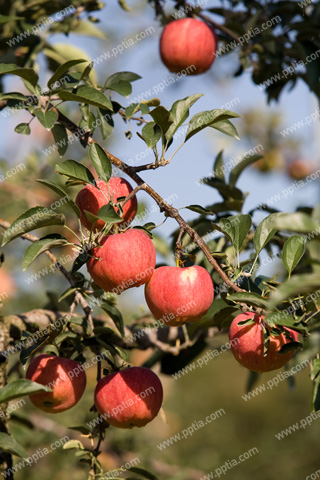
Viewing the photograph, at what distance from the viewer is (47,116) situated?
111 cm

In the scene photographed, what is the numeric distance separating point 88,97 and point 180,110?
18cm

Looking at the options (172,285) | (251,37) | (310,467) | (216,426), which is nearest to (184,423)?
(216,426)

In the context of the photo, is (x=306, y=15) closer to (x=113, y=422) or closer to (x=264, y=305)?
(x=264, y=305)

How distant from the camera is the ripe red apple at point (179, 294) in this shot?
1066 millimetres

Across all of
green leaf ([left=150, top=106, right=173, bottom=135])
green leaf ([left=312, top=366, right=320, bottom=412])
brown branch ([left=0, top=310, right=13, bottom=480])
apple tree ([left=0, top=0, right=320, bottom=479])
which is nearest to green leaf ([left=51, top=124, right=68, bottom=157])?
apple tree ([left=0, top=0, right=320, bottom=479])

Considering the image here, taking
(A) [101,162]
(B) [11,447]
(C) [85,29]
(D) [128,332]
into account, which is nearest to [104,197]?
(A) [101,162]

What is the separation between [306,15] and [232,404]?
365cm

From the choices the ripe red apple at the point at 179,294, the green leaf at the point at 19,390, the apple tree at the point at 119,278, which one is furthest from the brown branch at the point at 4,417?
the ripe red apple at the point at 179,294

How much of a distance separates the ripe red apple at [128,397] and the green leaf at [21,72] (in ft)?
2.10

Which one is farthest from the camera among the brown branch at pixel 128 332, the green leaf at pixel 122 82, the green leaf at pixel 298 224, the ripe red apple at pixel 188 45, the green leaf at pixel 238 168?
the ripe red apple at pixel 188 45

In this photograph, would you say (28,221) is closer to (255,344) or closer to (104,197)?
(104,197)

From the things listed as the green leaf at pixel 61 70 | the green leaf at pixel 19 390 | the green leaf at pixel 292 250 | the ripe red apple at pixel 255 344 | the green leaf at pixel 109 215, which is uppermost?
the green leaf at pixel 61 70

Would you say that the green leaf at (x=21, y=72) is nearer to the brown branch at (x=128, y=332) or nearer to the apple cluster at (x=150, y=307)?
the apple cluster at (x=150, y=307)

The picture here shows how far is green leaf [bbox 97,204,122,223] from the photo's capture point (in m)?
0.96
